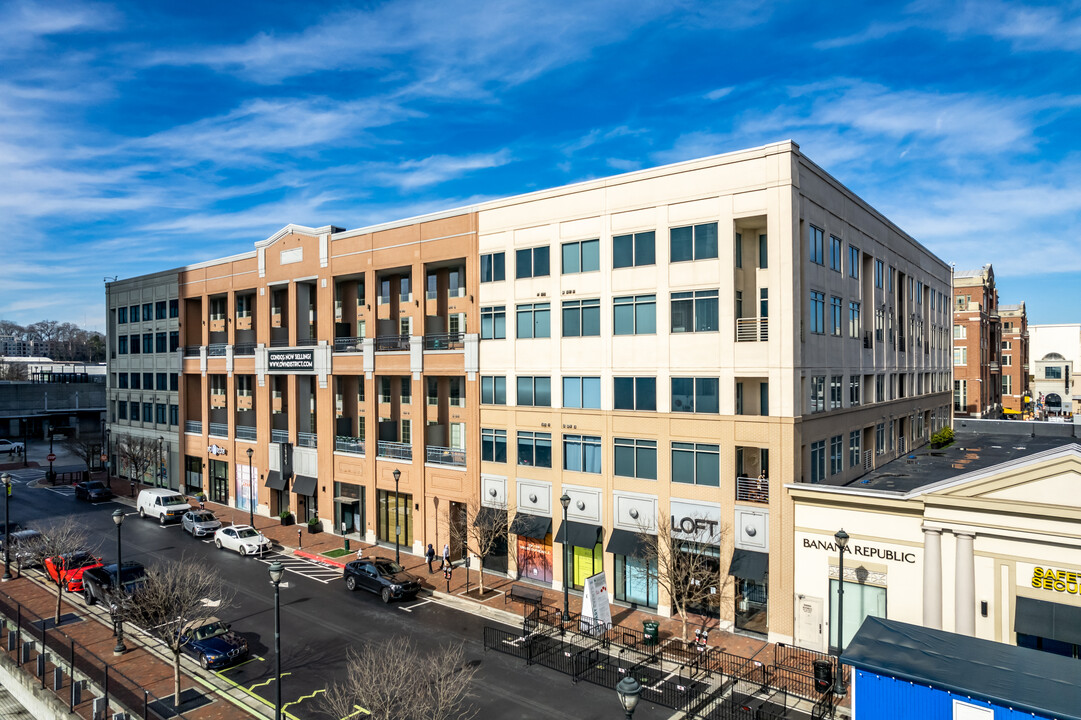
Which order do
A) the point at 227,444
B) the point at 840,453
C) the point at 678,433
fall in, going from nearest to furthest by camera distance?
the point at 678,433 < the point at 840,453 < the point at 227,444

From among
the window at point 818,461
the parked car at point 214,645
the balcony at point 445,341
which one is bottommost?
the parked car at point 214,645

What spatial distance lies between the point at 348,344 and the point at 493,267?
14.3 metres

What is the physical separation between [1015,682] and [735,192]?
1985cm

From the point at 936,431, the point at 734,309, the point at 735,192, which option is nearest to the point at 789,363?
the point at 734,309

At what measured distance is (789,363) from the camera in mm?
26906

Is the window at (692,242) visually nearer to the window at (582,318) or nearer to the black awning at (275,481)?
the window at (582,318)

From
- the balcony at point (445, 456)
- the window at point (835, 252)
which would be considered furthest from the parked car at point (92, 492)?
the window at point (835, 252)

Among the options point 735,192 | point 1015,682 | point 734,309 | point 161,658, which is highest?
point 735,192

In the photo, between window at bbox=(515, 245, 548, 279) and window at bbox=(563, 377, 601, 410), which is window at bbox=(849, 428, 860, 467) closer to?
window at bbox=(563, 377, 601, 410)

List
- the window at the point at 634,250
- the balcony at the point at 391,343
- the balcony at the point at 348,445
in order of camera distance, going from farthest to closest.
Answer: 1. the balcony at the point at 348,445
2. the balcony at the point at 391,343
3. the window at the point at 634,250

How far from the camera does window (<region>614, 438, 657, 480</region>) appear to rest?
30406 millimetres

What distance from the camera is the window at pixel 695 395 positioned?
28.8 metres

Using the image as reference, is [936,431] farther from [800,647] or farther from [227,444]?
[227,444]

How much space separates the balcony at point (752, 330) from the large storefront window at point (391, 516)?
2266 cm
